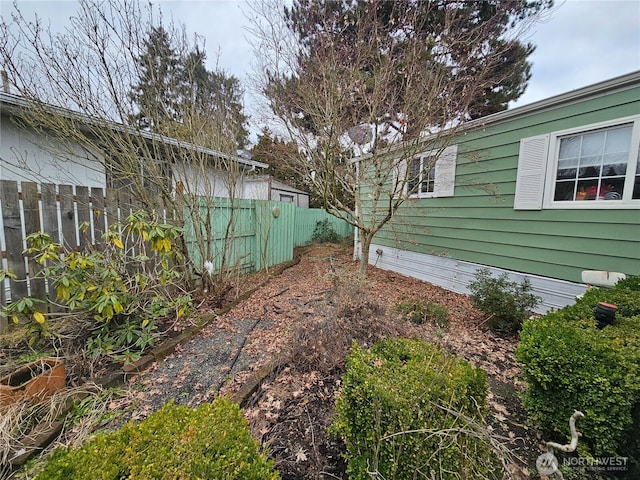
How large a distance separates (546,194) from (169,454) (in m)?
5.73

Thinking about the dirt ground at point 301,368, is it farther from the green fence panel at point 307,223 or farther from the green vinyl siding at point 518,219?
the green fence panel at point 307,223

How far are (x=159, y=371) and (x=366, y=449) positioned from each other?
91.6 inches

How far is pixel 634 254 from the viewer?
3596mm

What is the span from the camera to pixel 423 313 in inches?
161

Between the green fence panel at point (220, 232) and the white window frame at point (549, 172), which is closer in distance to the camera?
the white window frame at point (549, 172)

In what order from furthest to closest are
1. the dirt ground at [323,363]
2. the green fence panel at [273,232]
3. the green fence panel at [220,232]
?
the green fence panel at [273,232], the green fence panel at [220,232], the dirt ground at [323,363]

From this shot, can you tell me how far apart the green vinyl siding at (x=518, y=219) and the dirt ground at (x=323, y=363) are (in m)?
1.49

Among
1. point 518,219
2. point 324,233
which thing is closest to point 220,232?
point 518,219

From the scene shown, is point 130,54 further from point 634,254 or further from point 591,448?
point 634,254

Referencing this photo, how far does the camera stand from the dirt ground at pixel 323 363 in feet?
6.18

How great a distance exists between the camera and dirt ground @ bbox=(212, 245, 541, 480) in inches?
74.2

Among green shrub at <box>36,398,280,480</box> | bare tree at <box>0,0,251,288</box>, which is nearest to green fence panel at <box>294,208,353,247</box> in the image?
bare tree at <box>0,0,251,288</box>

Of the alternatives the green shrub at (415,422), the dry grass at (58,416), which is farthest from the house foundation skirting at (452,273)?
the dry grass at (58,416)

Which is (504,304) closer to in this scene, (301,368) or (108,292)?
(301,368)
